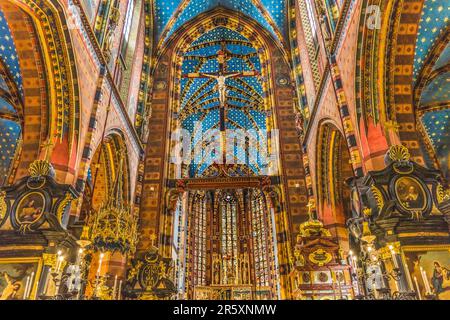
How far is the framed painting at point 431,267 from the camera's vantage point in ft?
23.9

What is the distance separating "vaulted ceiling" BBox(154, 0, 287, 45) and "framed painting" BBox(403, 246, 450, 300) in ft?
48.1

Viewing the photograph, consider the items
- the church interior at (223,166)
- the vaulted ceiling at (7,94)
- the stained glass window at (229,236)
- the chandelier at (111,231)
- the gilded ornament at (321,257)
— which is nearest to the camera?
the church interior at (223,166)

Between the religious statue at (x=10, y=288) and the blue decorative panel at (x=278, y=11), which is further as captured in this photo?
the blue decorative panel at (x=278, y=11)

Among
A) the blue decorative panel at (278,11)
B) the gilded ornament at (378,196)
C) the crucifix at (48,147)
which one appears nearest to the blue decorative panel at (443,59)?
the gilded ornament at (378,196)

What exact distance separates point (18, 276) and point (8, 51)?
659 cm

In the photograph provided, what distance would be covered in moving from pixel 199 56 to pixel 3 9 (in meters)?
14.9

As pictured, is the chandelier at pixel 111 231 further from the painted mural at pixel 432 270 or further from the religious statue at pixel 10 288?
the painted mural at pixel 432 270

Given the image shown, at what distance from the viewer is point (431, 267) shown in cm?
747

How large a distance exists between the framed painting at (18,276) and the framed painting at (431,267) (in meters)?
8.12

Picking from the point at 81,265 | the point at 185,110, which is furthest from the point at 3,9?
Answer: the point at 185,110

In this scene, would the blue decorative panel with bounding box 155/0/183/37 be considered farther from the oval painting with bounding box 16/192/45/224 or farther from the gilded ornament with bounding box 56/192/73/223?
the oval painting with bounding box 16/192/45/224

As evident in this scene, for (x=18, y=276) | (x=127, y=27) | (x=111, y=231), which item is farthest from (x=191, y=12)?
(x=18, y=276)

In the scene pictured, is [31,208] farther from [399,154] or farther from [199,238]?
[199,238]

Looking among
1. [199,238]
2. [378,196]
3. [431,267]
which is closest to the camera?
[431,267]
